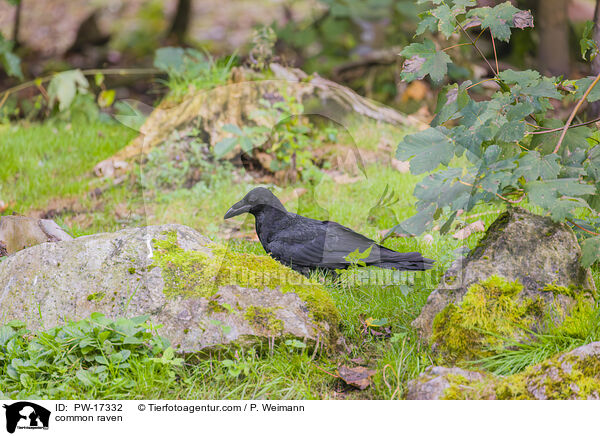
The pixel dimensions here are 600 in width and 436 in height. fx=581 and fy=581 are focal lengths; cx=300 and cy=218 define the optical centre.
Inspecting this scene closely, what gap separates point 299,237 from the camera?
3.18 meters

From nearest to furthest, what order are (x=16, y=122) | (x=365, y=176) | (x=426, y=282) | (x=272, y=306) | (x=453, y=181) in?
(x=453, y=181)
(x=272, y=306)
(x=426, y=282)
(x=365, y=176)
(x=16, y=122)

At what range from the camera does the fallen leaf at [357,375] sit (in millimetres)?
2430

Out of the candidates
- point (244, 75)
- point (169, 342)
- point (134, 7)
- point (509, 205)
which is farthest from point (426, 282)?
point (134, 7)

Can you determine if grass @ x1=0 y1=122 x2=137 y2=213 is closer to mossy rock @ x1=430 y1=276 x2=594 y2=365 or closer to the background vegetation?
the background vegetation

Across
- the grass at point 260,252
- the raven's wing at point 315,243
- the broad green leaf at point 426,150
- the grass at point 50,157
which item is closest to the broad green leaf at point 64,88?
the grass at point 50,157

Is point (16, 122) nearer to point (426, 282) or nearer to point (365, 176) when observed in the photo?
point (365, 176)

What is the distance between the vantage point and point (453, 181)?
248 cm

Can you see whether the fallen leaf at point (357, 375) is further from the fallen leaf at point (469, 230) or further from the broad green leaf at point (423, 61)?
the broad green leaf at point (423, 61)

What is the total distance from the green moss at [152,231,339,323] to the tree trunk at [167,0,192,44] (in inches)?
249

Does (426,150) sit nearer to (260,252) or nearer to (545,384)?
(545,384)

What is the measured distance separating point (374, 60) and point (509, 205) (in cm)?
448

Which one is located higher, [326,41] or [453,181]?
[453,181]
